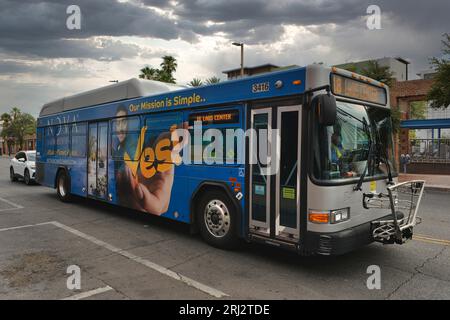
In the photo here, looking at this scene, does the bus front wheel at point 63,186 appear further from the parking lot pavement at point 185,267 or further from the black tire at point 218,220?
the black tire at point 218,220

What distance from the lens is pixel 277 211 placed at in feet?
17.2

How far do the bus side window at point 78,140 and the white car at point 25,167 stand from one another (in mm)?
7040

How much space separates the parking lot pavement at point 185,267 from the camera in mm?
4461

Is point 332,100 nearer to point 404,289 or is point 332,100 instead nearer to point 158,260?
point 404,289

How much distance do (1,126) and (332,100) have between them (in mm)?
101242

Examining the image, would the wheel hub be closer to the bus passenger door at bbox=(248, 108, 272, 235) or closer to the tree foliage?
the bus passenger door at bbox=(248, 108, 272, 235)

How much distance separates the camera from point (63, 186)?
11297 millimetres

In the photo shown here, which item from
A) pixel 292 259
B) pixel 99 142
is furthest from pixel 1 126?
pixel 292 259

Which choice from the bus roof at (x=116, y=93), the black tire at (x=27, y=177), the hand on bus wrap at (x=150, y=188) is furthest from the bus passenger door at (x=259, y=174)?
the black tire at (x=27, y=177)

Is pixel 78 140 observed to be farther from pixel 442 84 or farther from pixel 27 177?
pixel 442 84

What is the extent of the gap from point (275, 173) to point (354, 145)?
118 centimetres

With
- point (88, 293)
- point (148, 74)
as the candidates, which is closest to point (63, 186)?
point (88, 293)

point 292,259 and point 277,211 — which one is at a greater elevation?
point 277,211

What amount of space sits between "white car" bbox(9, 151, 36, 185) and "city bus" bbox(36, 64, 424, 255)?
10.6m
